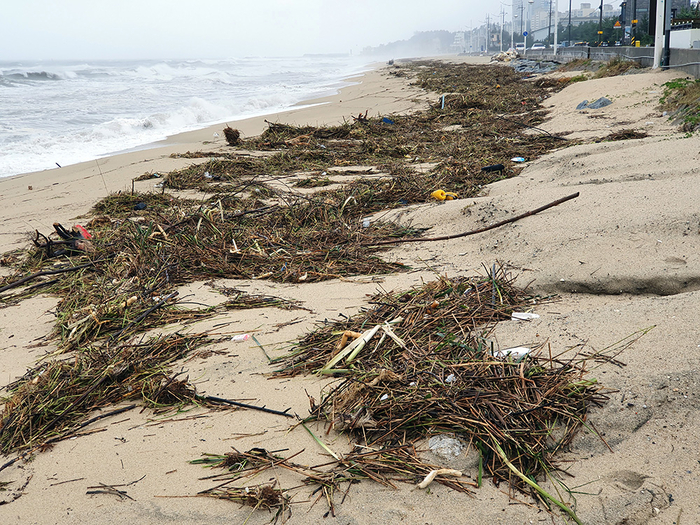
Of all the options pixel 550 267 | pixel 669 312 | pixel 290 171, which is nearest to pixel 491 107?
pixel 290 171

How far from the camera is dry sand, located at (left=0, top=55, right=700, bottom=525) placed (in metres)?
1.60

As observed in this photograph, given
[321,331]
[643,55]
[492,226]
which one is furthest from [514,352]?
[643,55]

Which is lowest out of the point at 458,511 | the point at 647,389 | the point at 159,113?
the point at 458,511

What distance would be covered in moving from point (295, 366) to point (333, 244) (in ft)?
6.17

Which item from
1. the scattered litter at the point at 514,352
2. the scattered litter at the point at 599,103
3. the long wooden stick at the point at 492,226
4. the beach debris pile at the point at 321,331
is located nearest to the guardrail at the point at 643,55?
the scattered litter at the point at 599,103

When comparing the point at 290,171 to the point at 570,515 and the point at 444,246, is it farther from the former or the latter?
the point at 570,515

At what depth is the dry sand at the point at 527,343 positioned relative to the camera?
5.25 ft

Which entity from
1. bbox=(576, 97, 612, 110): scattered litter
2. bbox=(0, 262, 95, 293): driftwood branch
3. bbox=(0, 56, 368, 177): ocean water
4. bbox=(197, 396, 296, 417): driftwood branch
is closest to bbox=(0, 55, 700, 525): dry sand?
bbox=(197, 396, 296, 417): driftwood branch

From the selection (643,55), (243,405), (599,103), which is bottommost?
(243,405)

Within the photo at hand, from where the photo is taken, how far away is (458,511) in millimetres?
1567

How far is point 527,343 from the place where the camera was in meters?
2.32

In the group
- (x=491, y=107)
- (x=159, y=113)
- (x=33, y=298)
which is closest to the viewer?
(x=33, y=298)

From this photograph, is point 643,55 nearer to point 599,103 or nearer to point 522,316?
point 599,103

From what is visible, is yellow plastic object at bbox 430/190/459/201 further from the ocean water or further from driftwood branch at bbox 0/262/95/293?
the ocean water
